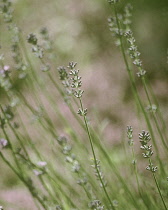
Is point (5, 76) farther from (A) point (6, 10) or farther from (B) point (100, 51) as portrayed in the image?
(B) point (100, 51)

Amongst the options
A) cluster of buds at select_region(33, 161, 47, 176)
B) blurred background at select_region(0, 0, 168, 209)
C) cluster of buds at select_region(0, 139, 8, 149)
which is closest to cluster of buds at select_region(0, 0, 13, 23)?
cluster of buds at select_region(0, 139, 8, 149)

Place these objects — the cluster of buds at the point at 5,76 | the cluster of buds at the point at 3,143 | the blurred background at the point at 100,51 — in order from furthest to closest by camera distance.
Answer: the blurred background at the point at 100,51 → the cluster of buds at the point at 5,76 → the cluster of buds at the point at 3,143

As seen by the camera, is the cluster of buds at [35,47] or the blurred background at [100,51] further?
the blurred background at [100,51]

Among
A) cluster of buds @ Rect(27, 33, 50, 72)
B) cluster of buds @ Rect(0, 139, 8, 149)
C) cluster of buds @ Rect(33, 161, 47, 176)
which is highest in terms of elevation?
cluster of buds @ Rect(27, 33, 50, 72)

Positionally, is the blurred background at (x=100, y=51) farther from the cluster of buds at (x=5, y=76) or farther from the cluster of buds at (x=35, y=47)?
the cluster of buds at (x=35, y=47)

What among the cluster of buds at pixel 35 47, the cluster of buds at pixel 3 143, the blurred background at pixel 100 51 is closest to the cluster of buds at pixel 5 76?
the cluster of buds at pixel 35 47

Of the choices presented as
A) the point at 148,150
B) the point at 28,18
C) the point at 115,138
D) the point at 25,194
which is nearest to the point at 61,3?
the point at 28,18

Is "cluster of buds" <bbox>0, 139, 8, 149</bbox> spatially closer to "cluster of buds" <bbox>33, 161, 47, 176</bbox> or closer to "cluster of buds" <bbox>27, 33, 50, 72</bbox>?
"cluster of buds" <bbox>33, 161, 47, 176</bbox>

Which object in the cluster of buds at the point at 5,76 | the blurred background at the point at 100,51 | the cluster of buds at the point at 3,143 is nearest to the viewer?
the cluster of buds at the point at 3,143
